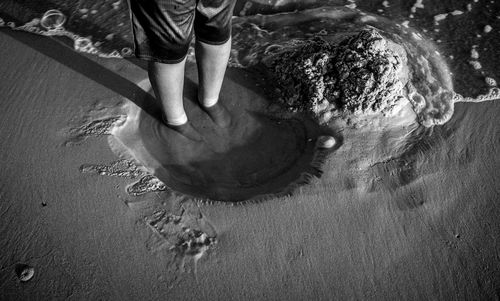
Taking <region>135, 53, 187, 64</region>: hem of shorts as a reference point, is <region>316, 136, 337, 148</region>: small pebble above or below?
below

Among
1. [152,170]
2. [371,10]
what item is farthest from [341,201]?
[371,10]

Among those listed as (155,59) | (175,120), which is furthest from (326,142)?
(155,59)

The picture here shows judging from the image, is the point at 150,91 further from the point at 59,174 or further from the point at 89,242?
the point at 89,242

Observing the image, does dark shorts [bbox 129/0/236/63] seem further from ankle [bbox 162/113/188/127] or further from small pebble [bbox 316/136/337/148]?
small pebble [bbox 316/136/337/148]

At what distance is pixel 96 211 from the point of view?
6.29 ft

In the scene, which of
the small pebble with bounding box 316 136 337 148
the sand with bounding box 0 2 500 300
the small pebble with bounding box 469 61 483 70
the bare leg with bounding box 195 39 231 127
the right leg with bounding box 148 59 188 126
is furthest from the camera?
the small pebble with bounding box 469 61 483 70

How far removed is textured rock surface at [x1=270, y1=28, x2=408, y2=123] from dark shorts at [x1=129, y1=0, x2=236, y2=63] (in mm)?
631

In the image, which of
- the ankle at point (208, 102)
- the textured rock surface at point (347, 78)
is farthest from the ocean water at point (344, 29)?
the ankle at point (208, 102)

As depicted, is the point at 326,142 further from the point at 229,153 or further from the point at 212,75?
the point at 212,75

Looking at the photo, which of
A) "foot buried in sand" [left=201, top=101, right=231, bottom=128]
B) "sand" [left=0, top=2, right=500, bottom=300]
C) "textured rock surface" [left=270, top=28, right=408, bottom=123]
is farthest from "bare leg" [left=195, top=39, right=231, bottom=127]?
"textured rock surface" [left=270, top=28, right=408, bottom=123]

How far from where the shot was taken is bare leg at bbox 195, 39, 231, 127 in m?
2.01

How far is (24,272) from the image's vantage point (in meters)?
1.74

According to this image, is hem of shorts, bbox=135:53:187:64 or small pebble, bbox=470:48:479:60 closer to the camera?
hem of shorts, bbox=135:53:187:64

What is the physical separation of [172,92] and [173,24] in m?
0.44
